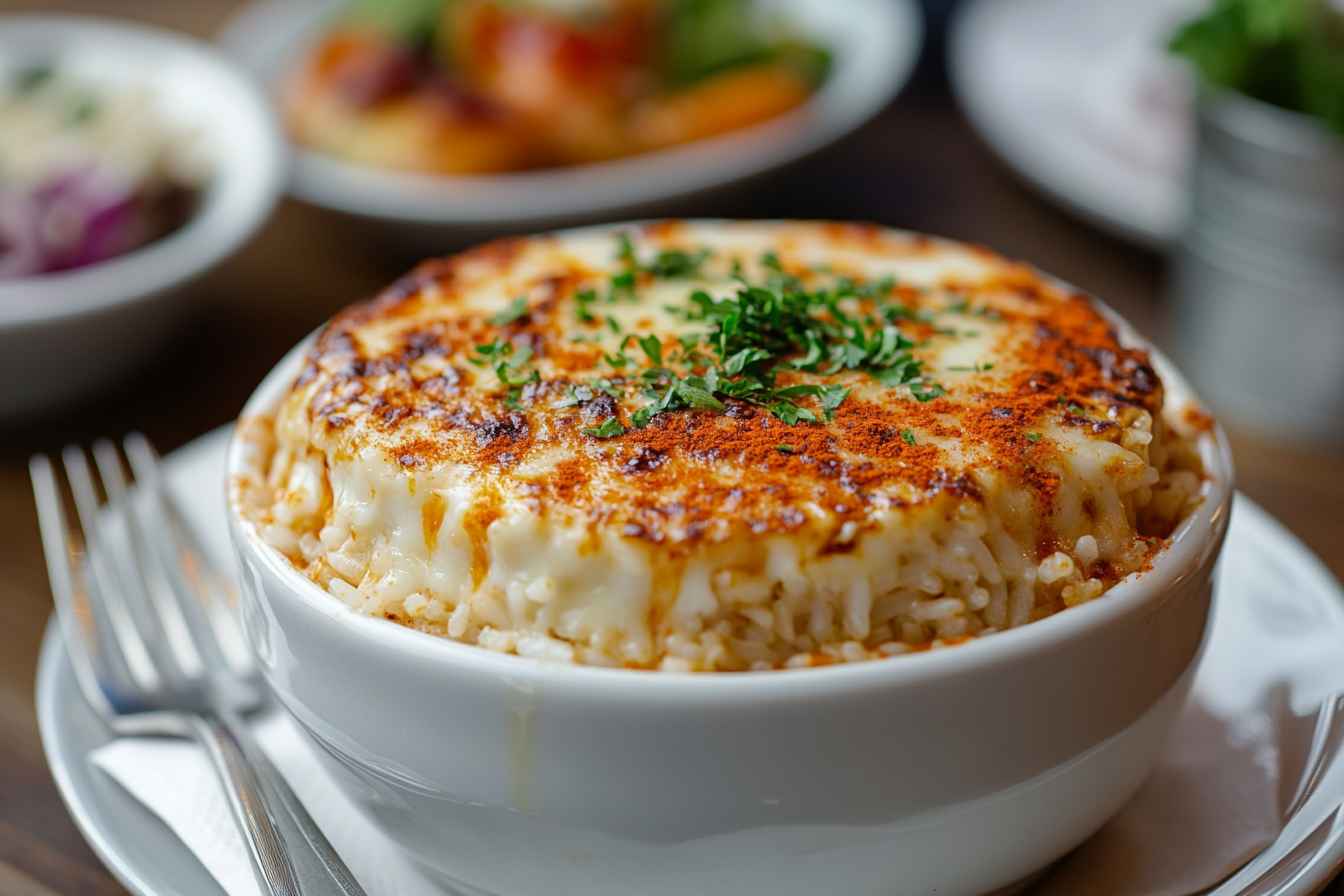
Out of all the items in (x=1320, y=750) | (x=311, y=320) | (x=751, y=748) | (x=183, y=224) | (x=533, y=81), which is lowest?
(x=311, y=320)

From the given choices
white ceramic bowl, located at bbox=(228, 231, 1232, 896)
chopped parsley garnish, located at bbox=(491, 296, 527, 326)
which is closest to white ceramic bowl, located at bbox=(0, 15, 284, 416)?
chopped parsley garnish, located at bbox=(491, 296, 527, 326)

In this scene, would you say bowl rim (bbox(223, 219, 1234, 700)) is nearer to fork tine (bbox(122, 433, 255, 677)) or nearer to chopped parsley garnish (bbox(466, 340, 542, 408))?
chopped parsley garnish (bbox(466, 340, 542, 408))

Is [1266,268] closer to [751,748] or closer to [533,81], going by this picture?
[533,81]

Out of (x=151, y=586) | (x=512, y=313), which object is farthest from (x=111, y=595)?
(x=512, y=313)

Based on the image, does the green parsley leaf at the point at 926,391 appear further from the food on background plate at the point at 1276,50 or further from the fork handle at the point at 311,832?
the food on background plate at the point at 1276,50

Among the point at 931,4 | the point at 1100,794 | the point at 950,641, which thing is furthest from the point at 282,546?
the point at 931,4

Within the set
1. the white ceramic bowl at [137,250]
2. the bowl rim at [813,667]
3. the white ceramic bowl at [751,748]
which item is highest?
the bowl rim at [813,667]

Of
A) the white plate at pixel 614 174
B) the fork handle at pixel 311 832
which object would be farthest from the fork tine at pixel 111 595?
the white plate at pixel 614 174
